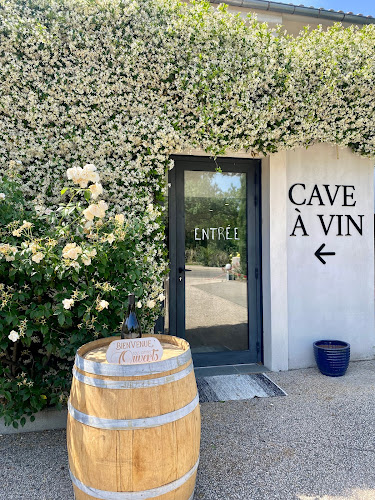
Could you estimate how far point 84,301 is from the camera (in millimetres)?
2256

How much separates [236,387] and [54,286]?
2073 mm

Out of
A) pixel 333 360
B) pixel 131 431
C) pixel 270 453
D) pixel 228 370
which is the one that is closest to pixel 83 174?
pixel 131 431

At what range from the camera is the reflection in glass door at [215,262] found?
12.5 feet

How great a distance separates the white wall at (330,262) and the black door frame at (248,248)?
35 cm

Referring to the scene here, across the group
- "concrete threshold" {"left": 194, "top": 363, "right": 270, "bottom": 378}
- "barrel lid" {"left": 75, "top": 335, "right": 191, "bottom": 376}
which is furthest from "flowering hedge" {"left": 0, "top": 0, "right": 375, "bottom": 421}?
"concrete threshold" {"left": 194, "top": 363, "right": 270, "bottom": 378}

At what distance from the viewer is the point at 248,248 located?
3961 mm

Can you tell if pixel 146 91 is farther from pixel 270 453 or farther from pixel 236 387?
pixel 270 453

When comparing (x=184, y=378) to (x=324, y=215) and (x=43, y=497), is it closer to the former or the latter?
(x=43, y=497)

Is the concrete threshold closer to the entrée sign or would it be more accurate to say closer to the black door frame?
the black door frame

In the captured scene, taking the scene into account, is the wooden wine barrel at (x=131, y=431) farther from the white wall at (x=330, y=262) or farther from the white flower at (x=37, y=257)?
the white wall at (x=330, y=262)

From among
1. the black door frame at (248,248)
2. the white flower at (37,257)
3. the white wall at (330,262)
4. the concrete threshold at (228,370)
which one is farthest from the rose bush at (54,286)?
the white wall at (330,262)

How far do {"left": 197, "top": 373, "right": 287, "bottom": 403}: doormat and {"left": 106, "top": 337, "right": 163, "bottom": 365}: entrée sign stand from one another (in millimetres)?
1675

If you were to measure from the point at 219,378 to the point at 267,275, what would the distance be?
121cm

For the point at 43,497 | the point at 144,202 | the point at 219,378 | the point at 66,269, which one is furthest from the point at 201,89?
the point at 43,497
